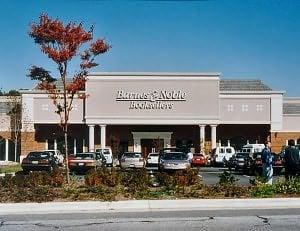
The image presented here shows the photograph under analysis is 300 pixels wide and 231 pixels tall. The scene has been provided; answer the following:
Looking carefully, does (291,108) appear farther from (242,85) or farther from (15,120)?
(15,120)

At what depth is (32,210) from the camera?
607 inches

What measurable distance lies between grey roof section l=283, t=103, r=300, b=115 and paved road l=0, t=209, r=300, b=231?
45.0 meters

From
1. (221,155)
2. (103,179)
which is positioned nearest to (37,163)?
(103,179)

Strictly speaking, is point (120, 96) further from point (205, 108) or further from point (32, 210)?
point (32, 210)

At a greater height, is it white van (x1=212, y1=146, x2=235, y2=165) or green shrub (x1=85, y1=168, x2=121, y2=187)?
green shrub (x1=85, y1=168, x2=121, y2=187)

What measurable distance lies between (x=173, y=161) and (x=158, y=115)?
869 inches

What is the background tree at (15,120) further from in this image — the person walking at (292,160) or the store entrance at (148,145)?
the person walking at (292,160)

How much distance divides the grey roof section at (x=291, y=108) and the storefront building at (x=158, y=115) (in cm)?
86

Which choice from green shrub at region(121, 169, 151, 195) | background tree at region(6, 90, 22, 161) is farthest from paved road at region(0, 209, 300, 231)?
background tree at region(6, 90, 22, 161)

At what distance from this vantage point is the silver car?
32.9 metres

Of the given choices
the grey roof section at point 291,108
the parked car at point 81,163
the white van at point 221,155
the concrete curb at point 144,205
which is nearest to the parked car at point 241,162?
the white van at point 221,155

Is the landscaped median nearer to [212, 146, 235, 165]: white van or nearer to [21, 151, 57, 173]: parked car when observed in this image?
[21, 151, 57, 173]: parked car

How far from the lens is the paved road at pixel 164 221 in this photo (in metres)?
12.0

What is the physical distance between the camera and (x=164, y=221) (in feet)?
42.4
